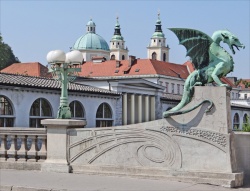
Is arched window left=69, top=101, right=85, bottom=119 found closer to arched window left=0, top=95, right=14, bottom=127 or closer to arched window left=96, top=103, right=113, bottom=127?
arched window left=96, top=103, right=113, bottom=127

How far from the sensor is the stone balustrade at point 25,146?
13.1 metres

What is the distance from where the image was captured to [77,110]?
1919 inches

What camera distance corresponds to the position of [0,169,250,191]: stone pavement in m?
10.3

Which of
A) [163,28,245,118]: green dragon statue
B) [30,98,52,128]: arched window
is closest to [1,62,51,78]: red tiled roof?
[30,98,52,128]: arched window

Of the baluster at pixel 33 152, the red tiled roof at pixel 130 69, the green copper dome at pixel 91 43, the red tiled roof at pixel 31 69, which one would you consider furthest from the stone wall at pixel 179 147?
the green copper dome at pixel 91 43

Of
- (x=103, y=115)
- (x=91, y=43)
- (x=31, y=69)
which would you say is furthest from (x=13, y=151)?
(x=91, y=43)

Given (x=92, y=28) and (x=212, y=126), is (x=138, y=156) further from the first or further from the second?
(x=92, y=28)

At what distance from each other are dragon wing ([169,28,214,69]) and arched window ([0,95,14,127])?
1118 inches

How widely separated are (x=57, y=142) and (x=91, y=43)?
132 metres

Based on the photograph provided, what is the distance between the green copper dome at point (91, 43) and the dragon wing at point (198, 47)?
429ft

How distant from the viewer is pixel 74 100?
47.2 m

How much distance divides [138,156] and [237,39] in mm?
3441

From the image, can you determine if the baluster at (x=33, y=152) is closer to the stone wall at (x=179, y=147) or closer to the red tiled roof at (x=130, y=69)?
the stone wall at (x=179, y=147)

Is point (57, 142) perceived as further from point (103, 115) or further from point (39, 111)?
point (103, 115)
